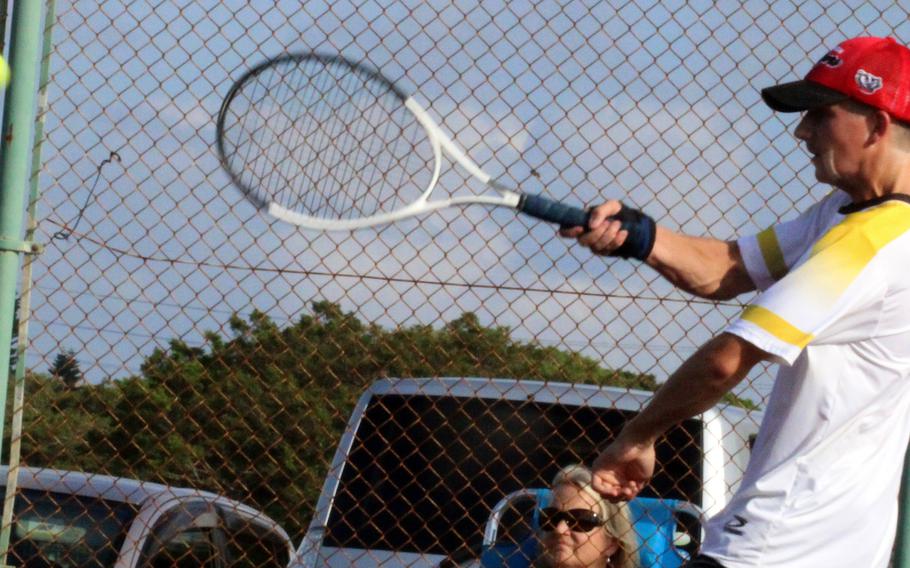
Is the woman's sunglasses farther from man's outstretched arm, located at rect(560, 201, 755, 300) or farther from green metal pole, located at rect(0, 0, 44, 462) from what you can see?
green metal pole, located at rect(0, 0, 44, 462)

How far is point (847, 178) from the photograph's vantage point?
9.12ft

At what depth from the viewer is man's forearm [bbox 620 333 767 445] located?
2.65 m

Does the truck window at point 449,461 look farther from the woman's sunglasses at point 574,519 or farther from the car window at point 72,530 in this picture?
the car window at point 72,530

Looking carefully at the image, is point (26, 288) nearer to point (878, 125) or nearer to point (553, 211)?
point (553, 211)

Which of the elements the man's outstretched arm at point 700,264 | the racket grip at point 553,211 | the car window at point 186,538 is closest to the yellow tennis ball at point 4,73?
the racket grip at point 553,211

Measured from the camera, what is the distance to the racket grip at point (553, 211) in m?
2.97

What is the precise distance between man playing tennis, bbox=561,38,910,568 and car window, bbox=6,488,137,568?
309 cm

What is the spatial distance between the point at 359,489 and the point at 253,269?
1485mm

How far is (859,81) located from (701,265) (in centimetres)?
60

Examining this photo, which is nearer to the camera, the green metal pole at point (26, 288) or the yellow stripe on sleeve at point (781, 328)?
the yellow stripe on sleeve at point (781, 328)

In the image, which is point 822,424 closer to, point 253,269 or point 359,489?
point 253,269

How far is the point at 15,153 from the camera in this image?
12.1ft

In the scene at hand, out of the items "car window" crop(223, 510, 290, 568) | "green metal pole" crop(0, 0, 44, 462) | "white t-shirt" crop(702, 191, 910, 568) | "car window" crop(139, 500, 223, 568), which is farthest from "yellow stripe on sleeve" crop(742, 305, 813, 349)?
"car window" crop(223, 510, 290, 568)

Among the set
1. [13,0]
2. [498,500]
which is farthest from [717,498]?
[13,0]
